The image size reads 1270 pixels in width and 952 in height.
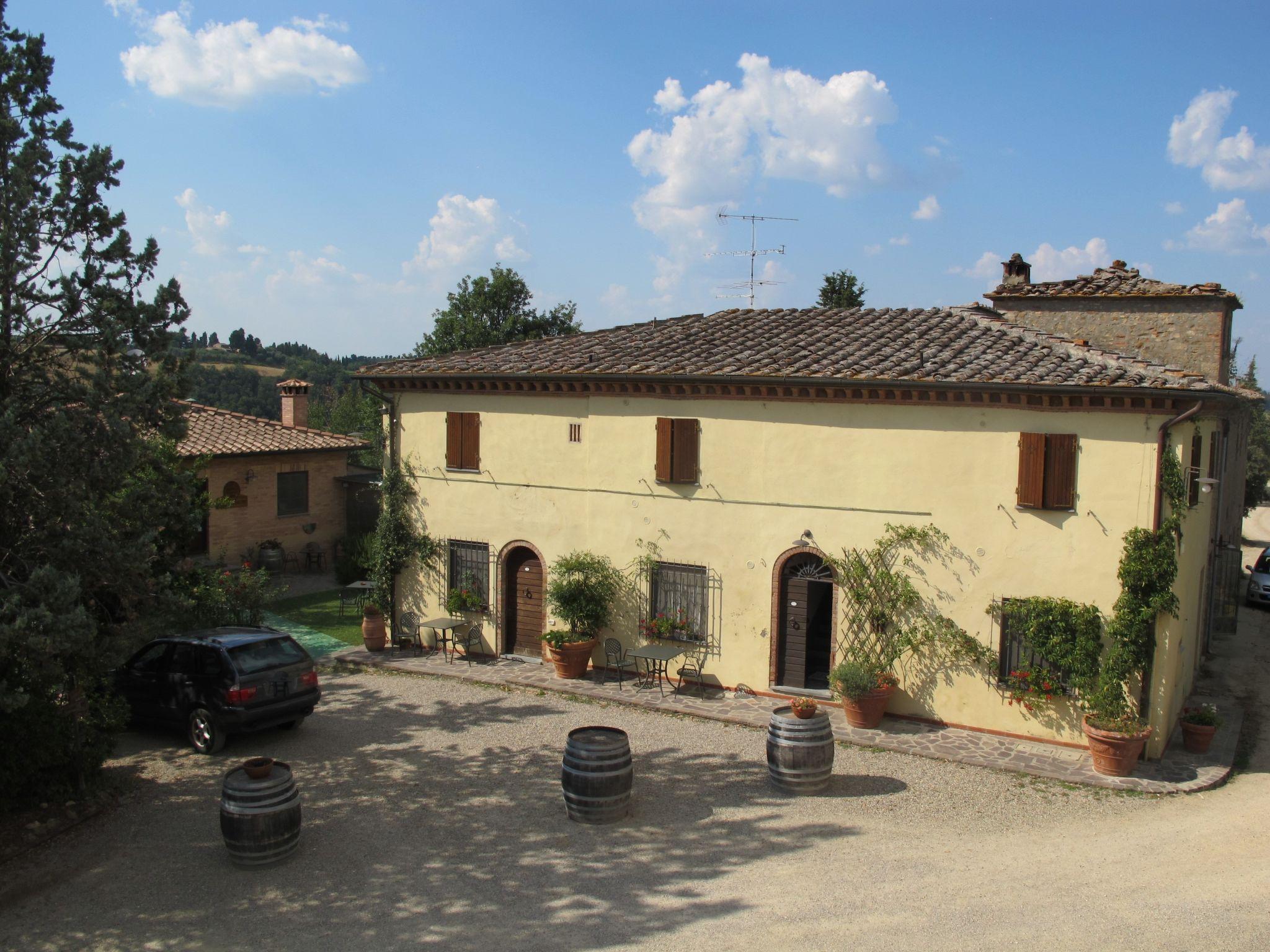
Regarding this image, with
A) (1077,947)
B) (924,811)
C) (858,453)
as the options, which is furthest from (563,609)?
(1077,947)

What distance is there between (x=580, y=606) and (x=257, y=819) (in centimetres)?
762

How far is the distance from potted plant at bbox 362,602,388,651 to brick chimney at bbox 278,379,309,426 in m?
13.4

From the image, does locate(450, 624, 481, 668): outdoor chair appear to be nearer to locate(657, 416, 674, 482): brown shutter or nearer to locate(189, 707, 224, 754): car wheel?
locate(657, 416, 674, 482): brown shutter

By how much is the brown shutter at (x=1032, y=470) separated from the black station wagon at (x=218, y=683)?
400 inches

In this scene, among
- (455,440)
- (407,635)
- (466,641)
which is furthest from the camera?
(407,635)

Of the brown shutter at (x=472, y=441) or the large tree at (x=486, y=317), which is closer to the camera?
the brown shutter at (x=472, y=441)

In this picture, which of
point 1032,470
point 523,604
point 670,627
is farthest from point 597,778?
point 523,604

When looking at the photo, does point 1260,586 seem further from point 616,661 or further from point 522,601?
point 522,601

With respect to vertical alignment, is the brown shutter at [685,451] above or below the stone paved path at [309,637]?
above

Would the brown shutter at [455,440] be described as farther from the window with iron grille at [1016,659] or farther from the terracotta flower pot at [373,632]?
the window with iron grille at [1016,659]

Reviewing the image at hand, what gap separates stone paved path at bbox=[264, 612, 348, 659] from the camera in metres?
18.5

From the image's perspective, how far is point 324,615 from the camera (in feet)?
71.9

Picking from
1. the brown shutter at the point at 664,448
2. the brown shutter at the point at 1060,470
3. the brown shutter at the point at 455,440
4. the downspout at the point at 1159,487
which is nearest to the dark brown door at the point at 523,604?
the brown shutter at the point at 455,440

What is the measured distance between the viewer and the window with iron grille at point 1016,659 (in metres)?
13.0
